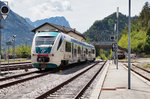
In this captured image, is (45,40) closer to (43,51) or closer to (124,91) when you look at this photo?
(43,51)

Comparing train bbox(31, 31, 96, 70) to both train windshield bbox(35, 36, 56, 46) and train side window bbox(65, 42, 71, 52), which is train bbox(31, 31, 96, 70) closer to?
train windshield bbox(35, 36, 56, 46)

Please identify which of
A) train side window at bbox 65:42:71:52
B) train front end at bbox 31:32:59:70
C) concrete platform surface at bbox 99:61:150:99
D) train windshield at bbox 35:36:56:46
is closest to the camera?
concrete platform surface at bbox 99:61:150:99

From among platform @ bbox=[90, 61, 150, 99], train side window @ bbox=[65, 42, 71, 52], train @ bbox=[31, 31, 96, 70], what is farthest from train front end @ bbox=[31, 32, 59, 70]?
platform @ bbox=[90, 61, 150, 99]

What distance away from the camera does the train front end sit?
56.9ft

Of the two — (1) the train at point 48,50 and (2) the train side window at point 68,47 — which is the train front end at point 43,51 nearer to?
(1) the train at point 48,50

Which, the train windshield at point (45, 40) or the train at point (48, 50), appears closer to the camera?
the train at point (48, 50)

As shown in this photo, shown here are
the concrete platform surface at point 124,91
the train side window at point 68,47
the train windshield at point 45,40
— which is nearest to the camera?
the concrete platform surface at point 124,91

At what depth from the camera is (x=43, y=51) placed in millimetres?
17391

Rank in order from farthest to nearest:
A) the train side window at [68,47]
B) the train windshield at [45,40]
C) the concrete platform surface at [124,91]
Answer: the train side window at [68,47] → the train windshield at [45,40] → the concrete platform surface at [124,91]

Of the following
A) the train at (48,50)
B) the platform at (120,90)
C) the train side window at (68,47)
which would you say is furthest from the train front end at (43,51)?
the platform at (120,90)

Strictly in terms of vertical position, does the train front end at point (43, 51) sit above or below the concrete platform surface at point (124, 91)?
above

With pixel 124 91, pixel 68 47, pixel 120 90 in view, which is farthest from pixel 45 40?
pixel 124 91

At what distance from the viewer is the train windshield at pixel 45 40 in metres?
17.8

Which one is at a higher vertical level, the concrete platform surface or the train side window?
the train side window
